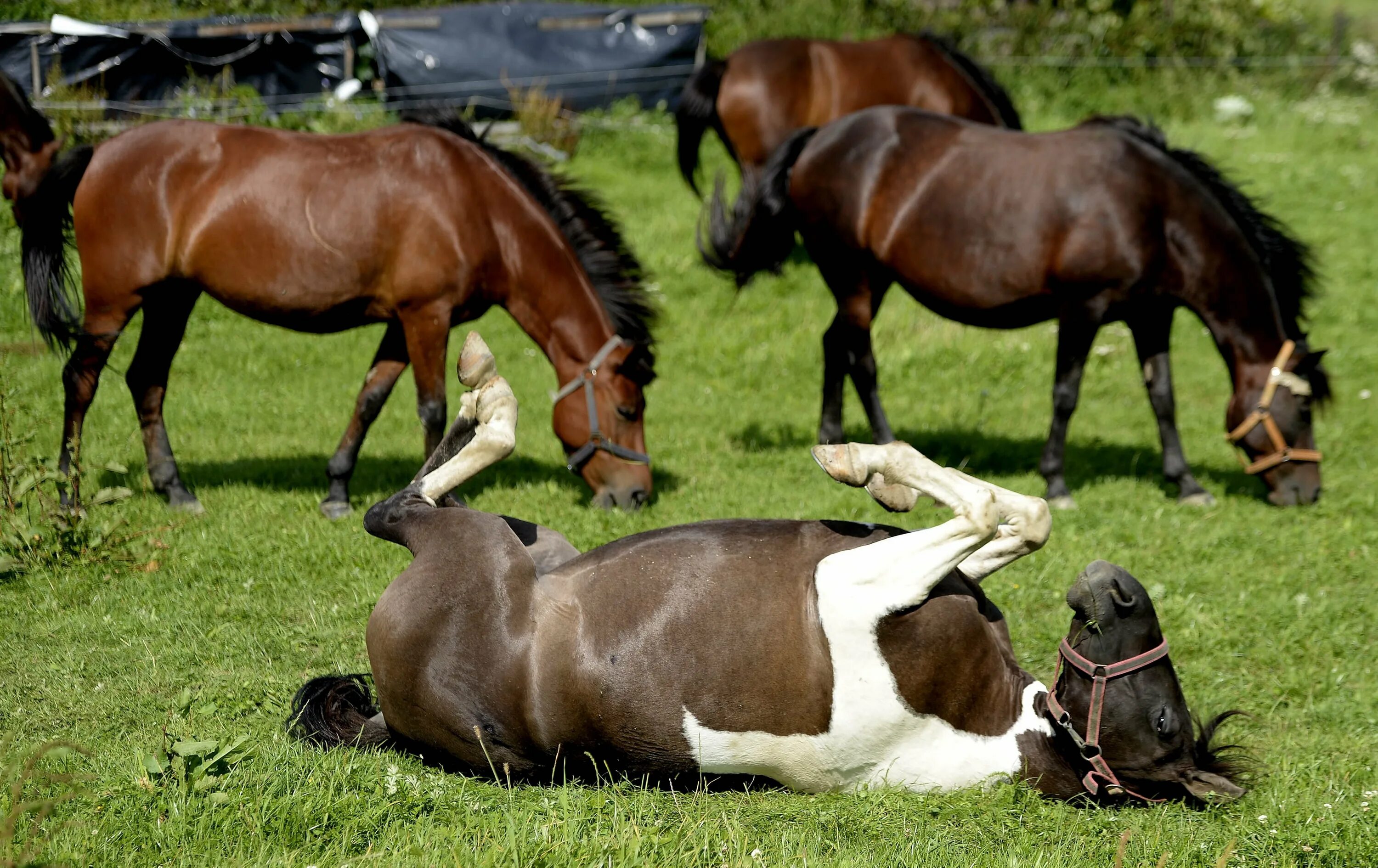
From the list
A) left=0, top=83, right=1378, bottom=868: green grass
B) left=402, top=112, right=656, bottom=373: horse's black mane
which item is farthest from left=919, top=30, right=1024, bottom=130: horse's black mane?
left=402, top=112, right=656, bottom=373: horse's black mane

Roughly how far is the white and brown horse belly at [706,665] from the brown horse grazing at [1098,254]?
13.5 ft

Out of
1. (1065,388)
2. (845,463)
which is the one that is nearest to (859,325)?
(1065,388)

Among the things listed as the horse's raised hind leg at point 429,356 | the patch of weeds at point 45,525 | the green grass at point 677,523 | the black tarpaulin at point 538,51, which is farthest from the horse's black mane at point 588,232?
the black tarpaulin at point 538,51

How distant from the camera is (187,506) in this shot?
21.5ft

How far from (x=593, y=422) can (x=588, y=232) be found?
114 centimetres

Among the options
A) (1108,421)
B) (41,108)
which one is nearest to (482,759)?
(1108,421)

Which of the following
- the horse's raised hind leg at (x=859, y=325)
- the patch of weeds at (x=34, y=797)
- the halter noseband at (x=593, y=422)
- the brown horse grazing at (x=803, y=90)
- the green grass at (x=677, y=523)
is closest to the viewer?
the patch of weeds at (x=34, y=797)

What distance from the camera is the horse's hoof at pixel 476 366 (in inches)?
175

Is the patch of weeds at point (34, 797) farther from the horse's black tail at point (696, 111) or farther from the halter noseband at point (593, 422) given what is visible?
the horse's black tail at point (696, 111)

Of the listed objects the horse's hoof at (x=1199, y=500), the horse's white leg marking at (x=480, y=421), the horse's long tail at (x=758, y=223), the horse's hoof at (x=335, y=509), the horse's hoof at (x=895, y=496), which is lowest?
the horse's hoof at (x=1199, y=500)

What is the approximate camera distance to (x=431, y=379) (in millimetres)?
6758

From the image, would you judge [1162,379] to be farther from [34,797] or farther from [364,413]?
[34,797]

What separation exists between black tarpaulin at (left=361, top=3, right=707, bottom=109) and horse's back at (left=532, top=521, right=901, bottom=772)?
12.4 metres

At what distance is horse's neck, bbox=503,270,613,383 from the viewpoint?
22.8 feet
